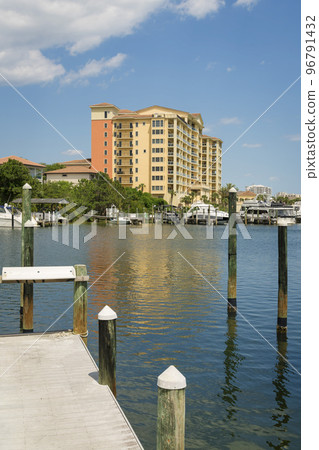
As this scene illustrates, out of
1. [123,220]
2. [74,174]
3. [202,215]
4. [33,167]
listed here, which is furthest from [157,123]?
[123,220]

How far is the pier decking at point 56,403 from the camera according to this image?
529 cm

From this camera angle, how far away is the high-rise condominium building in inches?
4505

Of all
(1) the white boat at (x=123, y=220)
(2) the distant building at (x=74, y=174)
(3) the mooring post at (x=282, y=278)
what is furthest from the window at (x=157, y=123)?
(3) the mooring post at (x=282, y=278)

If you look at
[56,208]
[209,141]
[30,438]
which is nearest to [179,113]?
[209,141]

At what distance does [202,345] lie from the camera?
38.3ft

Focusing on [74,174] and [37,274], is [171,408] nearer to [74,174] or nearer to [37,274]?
[37,274]

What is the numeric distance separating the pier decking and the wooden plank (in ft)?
4.33

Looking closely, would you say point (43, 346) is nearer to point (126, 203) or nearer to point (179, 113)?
point (126, 203)

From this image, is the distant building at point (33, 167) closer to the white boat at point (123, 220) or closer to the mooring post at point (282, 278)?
the white boat at point (123, 220)

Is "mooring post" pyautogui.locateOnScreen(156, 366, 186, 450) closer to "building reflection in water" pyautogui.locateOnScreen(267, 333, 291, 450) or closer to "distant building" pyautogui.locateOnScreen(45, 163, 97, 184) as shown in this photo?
"building reflection in water" pyautogui.locateOnScreen(267, 333, 291, 450)

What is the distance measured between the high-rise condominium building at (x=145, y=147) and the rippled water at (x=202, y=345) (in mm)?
91782

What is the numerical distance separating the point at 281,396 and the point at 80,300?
14.7 feet

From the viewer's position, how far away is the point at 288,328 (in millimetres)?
13281

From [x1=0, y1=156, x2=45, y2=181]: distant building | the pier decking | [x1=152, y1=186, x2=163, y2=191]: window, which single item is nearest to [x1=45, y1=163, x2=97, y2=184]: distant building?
[x1=0, y1=156, x2=45, y2=181]: distant building
